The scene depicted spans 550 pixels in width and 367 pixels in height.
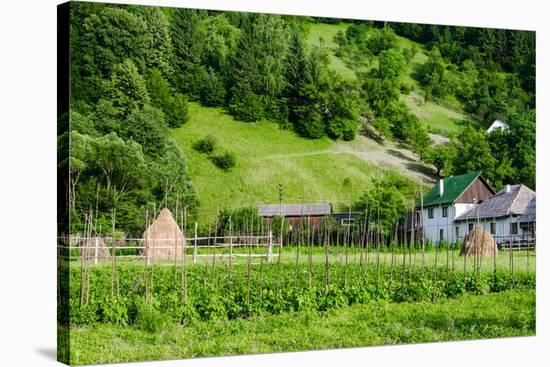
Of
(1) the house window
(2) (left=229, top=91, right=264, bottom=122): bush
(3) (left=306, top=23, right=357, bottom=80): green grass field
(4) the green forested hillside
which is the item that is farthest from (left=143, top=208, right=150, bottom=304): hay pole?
(3) (left=306, top=23, right=357, bottom=80): green grass field

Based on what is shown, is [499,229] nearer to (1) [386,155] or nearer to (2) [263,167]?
(1) [386,155]

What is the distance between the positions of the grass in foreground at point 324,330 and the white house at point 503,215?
2.44 feet

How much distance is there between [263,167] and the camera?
11.1 meters

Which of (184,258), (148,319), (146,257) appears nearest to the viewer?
(148,319)

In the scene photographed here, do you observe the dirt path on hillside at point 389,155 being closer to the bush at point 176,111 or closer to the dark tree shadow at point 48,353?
the bush at point 176,111

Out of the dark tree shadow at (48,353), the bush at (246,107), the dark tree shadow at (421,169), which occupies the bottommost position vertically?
the dark tree shadow at (48,353)

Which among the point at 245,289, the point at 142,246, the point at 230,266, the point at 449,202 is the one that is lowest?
the point at 245,289

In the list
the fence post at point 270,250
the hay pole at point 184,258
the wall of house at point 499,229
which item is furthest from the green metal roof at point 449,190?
the hay pole at point 184,258

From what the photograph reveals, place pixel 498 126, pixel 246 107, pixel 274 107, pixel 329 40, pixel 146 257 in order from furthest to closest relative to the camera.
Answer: pixel 498 126
pixel 329 40
pixel 274 107
pixel 246 107
pixel 146 257

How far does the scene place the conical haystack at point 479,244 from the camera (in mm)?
12453

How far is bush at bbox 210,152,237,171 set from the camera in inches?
430

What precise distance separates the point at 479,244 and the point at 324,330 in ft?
8.80

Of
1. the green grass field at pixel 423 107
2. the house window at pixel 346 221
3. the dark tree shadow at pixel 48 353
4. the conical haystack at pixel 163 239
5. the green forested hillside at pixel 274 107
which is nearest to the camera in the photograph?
the dark tree shadow at pixel 48 353

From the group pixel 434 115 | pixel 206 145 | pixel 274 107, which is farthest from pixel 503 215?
pixel 206 145
